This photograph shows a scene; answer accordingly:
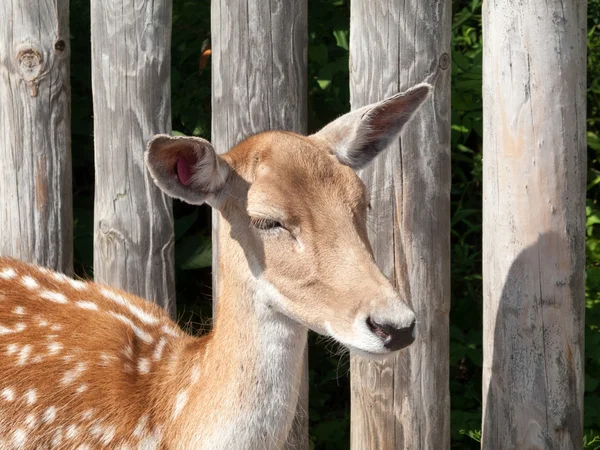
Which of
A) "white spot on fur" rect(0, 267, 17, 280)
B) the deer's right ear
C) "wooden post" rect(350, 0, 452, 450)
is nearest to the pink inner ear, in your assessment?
the deer's right ear

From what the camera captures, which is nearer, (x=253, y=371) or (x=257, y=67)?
(x=253, y=371)

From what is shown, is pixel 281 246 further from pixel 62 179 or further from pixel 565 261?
pixel 62 179

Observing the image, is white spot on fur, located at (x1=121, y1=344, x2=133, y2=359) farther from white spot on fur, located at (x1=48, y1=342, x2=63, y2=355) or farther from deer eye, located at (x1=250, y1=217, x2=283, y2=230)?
deer eye, located at (x1=250, y1=217, x2=283, y2=230)

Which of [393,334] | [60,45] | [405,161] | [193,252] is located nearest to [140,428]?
[393,334]

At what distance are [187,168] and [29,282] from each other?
109cm

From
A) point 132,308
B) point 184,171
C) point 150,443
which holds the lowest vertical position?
point 150,443

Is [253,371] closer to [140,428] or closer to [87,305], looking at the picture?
[140,428]

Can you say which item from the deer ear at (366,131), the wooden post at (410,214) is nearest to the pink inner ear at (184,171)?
the deer ear at (366,131)

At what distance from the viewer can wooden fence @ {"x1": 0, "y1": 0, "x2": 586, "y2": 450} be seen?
4418 millimetres

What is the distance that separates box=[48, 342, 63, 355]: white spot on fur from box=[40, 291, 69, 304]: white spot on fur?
0.89 feet

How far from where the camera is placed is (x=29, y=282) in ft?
15.1

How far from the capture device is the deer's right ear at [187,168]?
3738 mm

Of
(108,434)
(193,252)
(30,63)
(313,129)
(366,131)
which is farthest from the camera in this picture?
(313,129)

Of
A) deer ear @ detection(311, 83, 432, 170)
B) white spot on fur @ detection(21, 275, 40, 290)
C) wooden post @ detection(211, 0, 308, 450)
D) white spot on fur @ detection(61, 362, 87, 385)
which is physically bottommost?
white spot on fur @ detection(61, 362, 87, 385)
